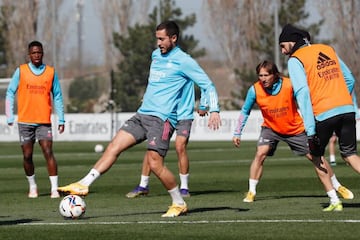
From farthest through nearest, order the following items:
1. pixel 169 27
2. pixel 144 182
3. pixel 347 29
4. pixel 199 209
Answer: pixel 347 29 < pixel 144 182 < pixel 199 209 < pixel 169 27

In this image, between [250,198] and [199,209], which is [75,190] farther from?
[250,198]

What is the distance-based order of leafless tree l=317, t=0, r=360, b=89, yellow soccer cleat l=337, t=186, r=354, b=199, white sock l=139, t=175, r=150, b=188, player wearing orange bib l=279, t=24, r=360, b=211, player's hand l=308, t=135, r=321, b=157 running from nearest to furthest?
player's hand l=308, t=135, r=321, b=157
player wearing orange bib l=279, t=24, r=360, b=211
yellow soccer cleat l=337, t=186, r=354, b=199
white sock l=139, t=175, r=150, b=188
leafless tree l=317, t=0, r=360, b=89

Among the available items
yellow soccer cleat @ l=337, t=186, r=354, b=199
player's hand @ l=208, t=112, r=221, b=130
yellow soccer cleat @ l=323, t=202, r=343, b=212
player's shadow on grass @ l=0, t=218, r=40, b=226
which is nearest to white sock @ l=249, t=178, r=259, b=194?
yellow soccer cleat @ l=337, t=186, r=354, b=199

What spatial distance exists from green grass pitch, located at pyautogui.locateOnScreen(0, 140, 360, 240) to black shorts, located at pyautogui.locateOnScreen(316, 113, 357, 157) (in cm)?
75

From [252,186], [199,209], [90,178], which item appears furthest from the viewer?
[252,186]

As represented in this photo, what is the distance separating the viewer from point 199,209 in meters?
13.9

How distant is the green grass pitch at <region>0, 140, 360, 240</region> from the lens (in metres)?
10.9

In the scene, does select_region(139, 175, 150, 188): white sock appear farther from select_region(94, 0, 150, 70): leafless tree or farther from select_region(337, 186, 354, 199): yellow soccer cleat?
select_region(94, 0, 150, 70): leafless tree

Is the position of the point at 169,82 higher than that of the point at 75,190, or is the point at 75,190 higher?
the point at 169,82

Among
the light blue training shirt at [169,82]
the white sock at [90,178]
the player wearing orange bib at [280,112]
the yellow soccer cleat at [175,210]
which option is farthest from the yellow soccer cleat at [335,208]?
the white sock at [90,178]

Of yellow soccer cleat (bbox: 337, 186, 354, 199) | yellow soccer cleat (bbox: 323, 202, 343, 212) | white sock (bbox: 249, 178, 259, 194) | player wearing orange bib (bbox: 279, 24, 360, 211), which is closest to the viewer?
player wearing orange bib (bbox: 279, 24, 360, 211)

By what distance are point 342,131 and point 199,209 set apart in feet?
7.90

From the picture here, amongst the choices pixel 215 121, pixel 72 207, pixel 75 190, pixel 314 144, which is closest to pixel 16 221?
pixel 72 207

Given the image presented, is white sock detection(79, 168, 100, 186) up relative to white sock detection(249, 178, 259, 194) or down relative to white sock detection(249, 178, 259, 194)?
up
